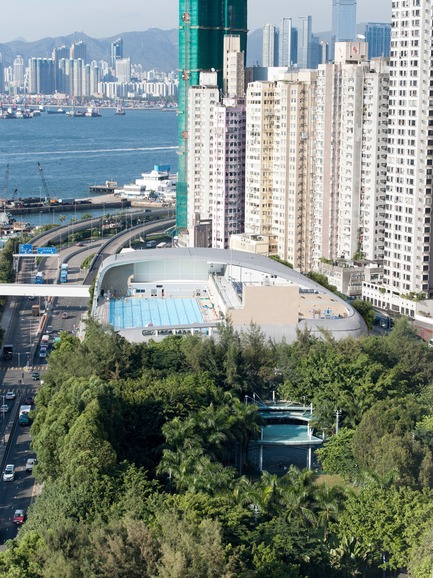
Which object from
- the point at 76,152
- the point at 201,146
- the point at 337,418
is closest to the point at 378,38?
the point at 76,152

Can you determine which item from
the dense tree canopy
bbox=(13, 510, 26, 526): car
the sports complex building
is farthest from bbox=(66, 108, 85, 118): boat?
bbox=(13, 510, 26, 526): car

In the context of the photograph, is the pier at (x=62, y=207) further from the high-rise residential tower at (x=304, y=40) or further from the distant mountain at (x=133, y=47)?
the distant mountain at (x=133, y=47)

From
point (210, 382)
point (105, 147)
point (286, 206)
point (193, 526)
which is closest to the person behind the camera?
point (193, 526)

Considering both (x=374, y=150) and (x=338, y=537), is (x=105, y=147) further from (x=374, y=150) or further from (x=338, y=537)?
(x=338, y=537)

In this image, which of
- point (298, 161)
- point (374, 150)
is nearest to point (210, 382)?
point (374, 150)

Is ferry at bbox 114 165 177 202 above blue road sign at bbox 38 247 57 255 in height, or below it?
above

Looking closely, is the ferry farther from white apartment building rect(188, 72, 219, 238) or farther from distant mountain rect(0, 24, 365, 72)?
distant mountain rect(0, 24, 365, 72)
